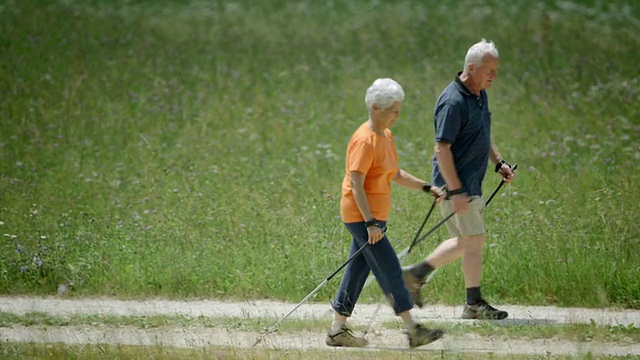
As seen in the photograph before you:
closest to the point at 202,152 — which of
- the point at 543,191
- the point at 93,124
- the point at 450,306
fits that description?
the point at 93,124

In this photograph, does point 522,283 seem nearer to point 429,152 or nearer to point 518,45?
point 429,152

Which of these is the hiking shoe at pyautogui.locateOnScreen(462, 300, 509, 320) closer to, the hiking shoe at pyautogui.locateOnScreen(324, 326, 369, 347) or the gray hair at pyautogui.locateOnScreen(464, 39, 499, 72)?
the hiking shoe at pyautogui.locateOnScreen(324, 326, 369, 347)

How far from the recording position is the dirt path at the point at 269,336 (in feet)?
22.4

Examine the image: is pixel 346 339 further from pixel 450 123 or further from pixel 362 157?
pixel 450 123

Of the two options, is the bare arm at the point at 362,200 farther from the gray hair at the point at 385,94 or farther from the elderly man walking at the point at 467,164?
the elderly man walking at the point at 467,164

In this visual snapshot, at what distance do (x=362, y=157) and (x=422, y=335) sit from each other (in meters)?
1.22

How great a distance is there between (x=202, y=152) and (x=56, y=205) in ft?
8.21

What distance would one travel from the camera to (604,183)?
10344mm

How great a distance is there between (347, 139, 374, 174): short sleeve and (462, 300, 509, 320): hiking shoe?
1680mm

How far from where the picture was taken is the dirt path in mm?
6812

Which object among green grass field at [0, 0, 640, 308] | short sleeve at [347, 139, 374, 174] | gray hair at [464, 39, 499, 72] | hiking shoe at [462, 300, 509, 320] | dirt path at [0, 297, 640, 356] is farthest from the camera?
green grass field at [0, 0, 640, 308]

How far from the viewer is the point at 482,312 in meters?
7.45

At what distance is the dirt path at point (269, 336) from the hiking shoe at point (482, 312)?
7cm

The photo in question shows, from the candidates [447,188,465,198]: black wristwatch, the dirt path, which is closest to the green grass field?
the dirt path
